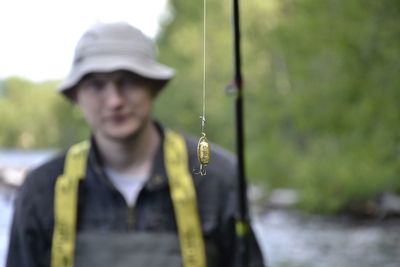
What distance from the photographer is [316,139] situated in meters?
12.3

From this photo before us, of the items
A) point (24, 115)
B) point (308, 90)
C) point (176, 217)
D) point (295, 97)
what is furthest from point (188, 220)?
point (295, 97)

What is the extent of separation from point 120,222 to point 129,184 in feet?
0.24

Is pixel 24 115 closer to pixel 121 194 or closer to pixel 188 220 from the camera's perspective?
pixel 121 194

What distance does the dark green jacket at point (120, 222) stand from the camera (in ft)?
5.19

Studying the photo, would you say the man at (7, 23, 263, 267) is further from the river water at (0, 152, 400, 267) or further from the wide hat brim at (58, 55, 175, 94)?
the river water at (0, 152, 400, 267)

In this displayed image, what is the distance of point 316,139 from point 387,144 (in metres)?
5.33

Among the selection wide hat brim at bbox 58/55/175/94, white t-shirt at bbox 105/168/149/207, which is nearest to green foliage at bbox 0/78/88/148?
wide hat brim at bbox 58/55/175/94

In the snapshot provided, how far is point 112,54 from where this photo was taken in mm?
1544

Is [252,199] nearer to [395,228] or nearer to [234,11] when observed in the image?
[395,228]

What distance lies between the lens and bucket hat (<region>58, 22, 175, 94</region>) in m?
1.51

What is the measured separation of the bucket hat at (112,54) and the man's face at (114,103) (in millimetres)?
24

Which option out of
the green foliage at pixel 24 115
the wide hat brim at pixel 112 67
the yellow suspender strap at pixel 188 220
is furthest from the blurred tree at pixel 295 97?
the yellow suspender strap at pixel 188 220

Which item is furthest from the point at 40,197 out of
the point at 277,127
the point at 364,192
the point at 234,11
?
the point at 277,127

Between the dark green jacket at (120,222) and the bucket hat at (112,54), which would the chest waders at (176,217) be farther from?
the bucket hat at (112,54)
